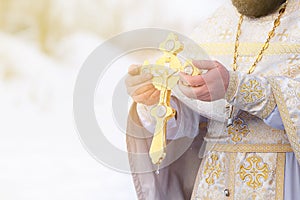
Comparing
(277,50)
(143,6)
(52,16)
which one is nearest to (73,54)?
(52,16)

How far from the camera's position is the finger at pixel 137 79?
4.50ft

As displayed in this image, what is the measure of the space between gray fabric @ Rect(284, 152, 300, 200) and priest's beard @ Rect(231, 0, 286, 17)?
1.31 ft

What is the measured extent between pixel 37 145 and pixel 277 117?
1.13 metres

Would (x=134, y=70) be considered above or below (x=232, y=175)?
above

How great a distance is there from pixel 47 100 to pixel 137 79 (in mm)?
971

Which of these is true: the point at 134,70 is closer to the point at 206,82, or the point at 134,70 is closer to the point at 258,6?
the point at 206,82

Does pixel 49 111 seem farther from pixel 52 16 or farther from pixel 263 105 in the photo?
pixel 263 105

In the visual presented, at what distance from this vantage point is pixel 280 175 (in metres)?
1.50

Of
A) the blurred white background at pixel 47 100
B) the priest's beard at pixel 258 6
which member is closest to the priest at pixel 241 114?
the priest's beard at pixel 258 6

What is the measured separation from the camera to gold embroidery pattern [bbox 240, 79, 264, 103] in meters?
1.39

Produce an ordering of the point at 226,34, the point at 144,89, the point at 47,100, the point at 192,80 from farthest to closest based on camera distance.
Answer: the point at 47,100
the point at 226,34
the point at 144,89
the point at 192,80

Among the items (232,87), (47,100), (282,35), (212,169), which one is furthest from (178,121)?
(47,100)

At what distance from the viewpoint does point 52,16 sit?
7.79 feet

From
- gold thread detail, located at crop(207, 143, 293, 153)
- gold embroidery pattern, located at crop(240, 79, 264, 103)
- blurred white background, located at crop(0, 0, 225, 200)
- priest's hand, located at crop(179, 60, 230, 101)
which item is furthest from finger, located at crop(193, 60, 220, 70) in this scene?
blurred white background, located at crop(0, 0, 225, 200)
